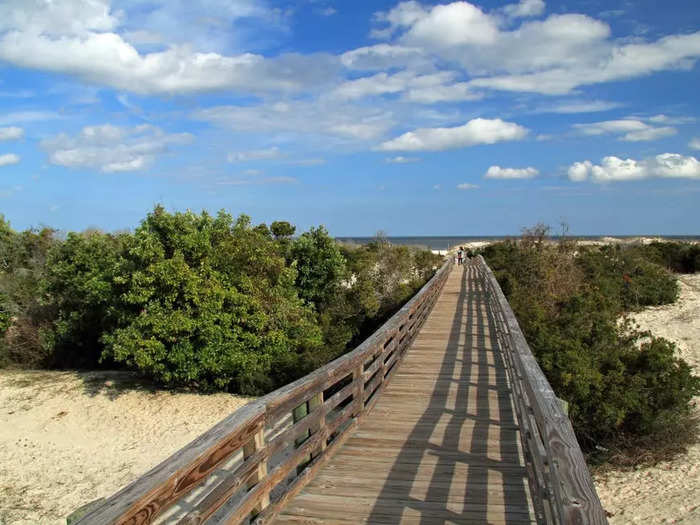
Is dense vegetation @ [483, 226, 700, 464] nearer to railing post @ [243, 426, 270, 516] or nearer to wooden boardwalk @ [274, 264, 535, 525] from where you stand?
wooden boardwalk @ [274, 264, 535, 525]

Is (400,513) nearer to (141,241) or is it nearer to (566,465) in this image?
(566,465)

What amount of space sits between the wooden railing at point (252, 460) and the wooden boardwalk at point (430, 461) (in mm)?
205

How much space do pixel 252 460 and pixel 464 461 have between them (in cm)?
238

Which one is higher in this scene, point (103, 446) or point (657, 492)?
point (657, 492)

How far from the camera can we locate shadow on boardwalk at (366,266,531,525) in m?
3.92

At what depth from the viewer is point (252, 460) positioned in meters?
3.35

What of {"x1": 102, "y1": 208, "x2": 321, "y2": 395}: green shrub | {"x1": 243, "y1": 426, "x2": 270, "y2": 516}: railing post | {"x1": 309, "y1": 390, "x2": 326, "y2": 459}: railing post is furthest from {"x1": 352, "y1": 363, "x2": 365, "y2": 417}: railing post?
{"x1": 102, "y1": 208, "x2": 321, "y2": 395}: green shrub

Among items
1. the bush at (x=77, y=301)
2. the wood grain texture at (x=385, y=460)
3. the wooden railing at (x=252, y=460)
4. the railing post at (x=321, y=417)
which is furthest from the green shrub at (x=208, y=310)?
the railing post at (x=321, y=417)

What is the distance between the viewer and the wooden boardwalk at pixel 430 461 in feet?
12.9

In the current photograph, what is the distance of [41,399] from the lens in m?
16.7

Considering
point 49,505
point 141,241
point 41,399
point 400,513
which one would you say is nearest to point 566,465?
point 400,513

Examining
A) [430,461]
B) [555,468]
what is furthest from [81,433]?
[555,468]

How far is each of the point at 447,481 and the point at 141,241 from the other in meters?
12.6

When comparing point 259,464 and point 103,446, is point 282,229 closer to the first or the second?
point 103,446
